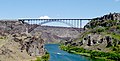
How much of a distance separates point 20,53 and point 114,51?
56.7m

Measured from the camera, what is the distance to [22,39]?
111m

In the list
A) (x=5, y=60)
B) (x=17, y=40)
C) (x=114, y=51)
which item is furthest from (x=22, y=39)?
(x=114, y=51)

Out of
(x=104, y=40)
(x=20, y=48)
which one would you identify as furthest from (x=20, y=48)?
(x=104, y=40)

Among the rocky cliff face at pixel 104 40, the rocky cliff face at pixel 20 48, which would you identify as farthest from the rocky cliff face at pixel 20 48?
the rocky cliff face at pixel 104 40

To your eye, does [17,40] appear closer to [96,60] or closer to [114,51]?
[96,60]

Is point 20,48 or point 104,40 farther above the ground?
point 20,48

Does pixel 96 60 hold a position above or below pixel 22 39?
below

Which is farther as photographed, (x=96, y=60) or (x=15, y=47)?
(x=96, y=60)

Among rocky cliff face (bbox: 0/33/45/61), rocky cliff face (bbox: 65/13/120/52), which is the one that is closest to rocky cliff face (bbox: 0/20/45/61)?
rocky cliff face (bbox: 0/33/45/61)

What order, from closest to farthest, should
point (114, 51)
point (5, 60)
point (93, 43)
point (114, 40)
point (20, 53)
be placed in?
point (5, 60), point (20, 53), point (114, 51), point (114, 40), point (93, 43)

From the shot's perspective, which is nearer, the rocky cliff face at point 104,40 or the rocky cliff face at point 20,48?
the rocky cliff face at point 20,48

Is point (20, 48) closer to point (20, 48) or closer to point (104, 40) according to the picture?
point (20, 48)

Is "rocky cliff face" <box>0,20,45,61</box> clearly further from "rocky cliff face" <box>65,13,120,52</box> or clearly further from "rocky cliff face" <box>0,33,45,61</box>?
"rocky cliff face" <box>65,13,120,52</box>

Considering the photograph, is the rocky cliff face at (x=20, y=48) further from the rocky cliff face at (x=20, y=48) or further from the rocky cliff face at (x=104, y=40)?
the rocky cliff face at (x=104, y=40)
